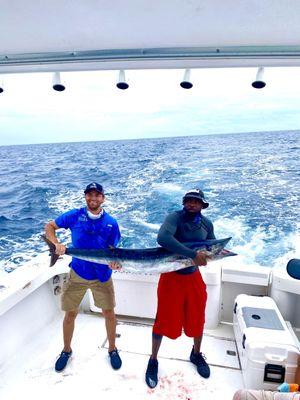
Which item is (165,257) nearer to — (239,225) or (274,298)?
(274,298)

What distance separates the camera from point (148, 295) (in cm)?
324

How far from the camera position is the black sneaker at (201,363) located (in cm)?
256

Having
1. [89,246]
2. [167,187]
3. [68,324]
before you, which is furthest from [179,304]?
[167,187]

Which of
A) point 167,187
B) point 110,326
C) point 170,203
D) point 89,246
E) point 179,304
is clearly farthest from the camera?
point 167,187

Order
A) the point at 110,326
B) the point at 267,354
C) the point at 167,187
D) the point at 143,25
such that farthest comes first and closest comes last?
the point at 167,187 → the point at 110,326 → the point at 267,354 → the point at 143,25

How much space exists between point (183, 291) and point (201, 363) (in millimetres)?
725

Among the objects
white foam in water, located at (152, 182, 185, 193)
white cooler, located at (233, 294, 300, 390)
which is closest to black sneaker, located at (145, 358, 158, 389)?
white cooler, located at (233, 294, 300, 390)

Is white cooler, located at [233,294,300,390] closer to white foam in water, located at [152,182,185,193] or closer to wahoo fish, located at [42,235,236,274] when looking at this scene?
wahoo fish, located at [42,235,236,274]

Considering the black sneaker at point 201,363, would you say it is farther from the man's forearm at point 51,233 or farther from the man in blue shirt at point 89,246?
the man's forearm at point 51,233

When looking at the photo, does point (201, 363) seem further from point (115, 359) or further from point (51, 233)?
point (51, 233)

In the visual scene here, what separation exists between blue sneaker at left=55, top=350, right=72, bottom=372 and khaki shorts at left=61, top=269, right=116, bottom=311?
0.43 m

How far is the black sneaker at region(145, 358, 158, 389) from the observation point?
96.0 inches

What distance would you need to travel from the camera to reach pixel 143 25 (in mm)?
1535

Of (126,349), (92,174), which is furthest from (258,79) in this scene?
(92,174)
